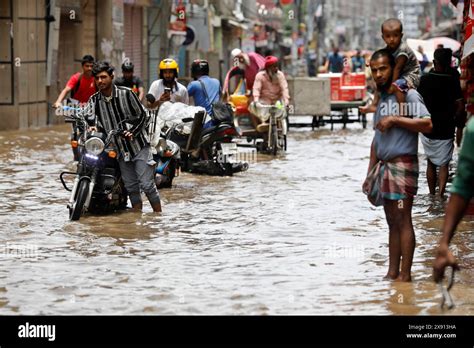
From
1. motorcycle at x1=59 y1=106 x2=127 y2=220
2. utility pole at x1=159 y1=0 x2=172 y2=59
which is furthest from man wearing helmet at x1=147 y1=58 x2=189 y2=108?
utility pole at x1=159 y1=0 x2=172 y2=59

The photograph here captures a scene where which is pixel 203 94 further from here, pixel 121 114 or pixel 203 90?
pixel 121 114

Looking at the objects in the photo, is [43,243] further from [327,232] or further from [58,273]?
[327,232]

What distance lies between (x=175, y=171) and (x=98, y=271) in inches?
275

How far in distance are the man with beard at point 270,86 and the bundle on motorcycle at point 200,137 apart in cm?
319

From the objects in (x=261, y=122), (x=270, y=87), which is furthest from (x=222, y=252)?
(x=261, y=122)

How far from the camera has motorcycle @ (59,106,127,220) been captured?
12.5m

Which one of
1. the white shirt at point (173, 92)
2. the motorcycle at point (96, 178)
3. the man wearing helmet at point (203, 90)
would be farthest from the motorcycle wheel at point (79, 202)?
the man wearing helmet at point (203, 90)

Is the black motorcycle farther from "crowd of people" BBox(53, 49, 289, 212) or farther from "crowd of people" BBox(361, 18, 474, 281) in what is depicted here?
"crowd of people" BBox(361, 18, 474, 281)

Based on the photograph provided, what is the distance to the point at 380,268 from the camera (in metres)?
9.76

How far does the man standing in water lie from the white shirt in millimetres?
7679

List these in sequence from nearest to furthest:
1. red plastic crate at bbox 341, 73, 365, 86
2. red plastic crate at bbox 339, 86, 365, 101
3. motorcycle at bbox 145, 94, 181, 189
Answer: motorcycle at bbox 145, 94, 181, 189
red plastic crate at bbox 339, 86, 365, 101
red plastic crate at bbox 341, 73, 365, 86

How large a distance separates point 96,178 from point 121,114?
758 mm

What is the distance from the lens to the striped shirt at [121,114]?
41.5ft

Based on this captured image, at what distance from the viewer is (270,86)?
2161cm
